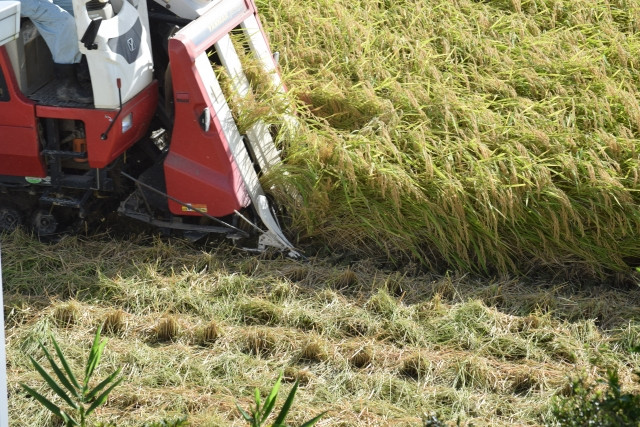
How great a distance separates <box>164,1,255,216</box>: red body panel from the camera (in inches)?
188

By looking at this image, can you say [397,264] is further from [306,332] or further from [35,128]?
[35,128]

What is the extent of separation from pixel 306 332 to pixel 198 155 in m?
1.15

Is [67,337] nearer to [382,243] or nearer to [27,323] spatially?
[27,323]

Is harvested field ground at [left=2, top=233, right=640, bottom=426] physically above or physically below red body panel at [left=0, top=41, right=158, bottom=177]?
below

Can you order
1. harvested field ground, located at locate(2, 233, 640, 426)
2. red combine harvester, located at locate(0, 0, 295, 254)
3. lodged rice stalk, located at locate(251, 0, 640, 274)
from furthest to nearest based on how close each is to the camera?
1. lodged rice stalk, located at locate(251, 0, 640, 274)
2. red combine harvester, located at locate(0, 0, 295, 254)
3. harvested field ground, located at locate(2, 233, 640, 426)

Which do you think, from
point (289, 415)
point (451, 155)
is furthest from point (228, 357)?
point (451, 155)

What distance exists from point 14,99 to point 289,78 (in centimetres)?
169

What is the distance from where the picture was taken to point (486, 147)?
5195mm

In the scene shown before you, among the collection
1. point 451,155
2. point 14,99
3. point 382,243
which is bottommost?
point 382,243

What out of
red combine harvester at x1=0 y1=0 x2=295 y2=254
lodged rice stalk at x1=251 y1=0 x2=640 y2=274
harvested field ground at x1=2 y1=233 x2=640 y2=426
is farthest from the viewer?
lodged rice stalk at x1=251 y1=0 x2=640 y2=274

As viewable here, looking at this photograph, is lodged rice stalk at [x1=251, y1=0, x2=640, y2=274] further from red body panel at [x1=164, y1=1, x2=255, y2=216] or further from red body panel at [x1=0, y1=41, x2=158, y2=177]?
red body panel at [x1=0, y1=41, x2=158, y2=177]

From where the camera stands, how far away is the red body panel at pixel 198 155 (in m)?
4.78

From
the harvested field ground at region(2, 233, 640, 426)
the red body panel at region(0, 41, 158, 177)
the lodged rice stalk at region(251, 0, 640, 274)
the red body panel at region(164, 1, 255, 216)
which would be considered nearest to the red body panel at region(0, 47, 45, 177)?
the red body panel at region(0, 41, 158, 177)

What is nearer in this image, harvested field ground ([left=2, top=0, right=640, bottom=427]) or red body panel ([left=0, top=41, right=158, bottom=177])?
harvested field ground ([left=2, top=0, right=640, bottom=427])
